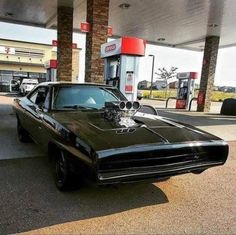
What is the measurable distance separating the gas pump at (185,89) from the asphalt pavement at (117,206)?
1459cm

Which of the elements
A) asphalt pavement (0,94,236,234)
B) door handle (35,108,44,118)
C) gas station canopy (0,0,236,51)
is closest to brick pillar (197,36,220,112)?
Result: gas station canopy (0,0,236,51)

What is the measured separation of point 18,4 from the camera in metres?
12.3

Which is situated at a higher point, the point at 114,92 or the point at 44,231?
the point at 114,92

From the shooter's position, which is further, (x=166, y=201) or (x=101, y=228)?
(x=166, y=201)

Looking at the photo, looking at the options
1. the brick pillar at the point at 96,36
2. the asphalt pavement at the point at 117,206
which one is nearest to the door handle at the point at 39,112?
the asphalt pavement at the point at 117,206

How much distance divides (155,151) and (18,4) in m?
11.6

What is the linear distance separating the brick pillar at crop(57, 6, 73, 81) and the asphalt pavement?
29.0 ft

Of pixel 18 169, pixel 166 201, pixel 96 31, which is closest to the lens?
pixel 166 201

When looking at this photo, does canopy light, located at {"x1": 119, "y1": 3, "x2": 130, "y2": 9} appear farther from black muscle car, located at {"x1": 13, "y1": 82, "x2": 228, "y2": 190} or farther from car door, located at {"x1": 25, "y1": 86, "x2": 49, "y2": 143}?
black muscle car, located at {"x1": 13, "y1": 82, "x2": 228, "y2": 190}

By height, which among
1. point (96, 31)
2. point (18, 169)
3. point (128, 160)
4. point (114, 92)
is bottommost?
point (18, 169)

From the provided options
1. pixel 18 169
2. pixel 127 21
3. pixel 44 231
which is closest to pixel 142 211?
pixel 44 231

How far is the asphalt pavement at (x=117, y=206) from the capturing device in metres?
2.83

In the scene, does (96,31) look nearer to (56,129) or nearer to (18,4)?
(18,4)

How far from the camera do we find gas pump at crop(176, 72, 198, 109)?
60.6ft
